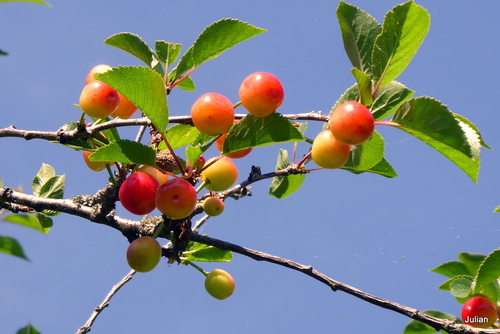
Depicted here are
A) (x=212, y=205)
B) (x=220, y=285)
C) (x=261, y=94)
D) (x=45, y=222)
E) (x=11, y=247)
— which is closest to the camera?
(x=11, y=247)

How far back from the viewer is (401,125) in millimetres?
1491

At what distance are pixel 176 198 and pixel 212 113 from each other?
272mm

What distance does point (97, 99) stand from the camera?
158cm

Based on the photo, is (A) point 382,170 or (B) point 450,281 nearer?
(A) point 382,170

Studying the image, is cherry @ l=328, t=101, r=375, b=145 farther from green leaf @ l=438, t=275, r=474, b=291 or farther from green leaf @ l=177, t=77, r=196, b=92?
green leaf @ l=438, t=275, r=474, b=291

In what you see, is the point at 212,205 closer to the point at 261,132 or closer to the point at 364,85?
the point at 261,132

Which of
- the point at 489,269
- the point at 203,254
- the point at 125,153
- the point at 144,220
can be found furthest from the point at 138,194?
the point at 489,269

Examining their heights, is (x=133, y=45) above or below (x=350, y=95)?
above

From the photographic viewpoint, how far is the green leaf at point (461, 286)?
246cm

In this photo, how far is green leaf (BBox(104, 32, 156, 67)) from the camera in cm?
180

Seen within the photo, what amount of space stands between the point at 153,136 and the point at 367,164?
0.75 m

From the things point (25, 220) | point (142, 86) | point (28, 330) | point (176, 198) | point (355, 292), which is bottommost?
point (28, 330)

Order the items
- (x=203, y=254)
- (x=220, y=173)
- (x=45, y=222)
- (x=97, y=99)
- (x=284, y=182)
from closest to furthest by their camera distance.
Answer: (x=97, y=99) < (x=220, y=173) < (x=203, y=254) < (x=284, y=182) < (x=45, y=222)

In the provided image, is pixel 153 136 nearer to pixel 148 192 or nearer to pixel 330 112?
pixel 148 192
